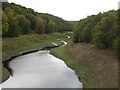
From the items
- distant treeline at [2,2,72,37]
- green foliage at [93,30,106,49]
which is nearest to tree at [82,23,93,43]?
green foliage at [93,30,106,49]

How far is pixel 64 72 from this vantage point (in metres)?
43.0

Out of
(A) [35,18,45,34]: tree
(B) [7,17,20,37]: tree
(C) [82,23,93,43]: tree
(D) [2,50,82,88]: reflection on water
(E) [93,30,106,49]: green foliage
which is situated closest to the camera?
(D) [2,50,82,88]: reflection on water

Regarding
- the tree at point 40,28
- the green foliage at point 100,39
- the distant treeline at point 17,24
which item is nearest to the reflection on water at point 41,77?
the green foliage at point 100,39

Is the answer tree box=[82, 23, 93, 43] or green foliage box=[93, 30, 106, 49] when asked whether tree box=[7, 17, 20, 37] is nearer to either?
tree box=[82, 23, 93, 43]

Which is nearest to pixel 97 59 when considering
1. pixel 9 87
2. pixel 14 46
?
pixel 9 87

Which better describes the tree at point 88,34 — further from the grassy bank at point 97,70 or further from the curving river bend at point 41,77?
the curving river bend at point 41,77

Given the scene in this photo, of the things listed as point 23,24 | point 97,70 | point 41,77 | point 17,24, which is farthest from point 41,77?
point 23,24

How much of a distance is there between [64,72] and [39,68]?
282 inches

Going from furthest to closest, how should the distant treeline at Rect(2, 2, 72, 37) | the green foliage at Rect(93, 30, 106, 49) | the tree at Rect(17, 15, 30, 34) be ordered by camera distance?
the tree at Rect(17, 15, 30, 34)
the distant treeline at Rect(2, 2, 72, 37)
the green foliage at Rect(93, 30, 106, 49)

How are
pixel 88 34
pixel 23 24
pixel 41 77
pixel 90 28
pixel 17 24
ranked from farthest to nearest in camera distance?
1. pixel 23 24
2. pixel 17 24
3. pixel 88 34
4. pixel 90 28
5. pixel 41 77

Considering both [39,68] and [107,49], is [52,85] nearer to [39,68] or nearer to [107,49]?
[39,68]

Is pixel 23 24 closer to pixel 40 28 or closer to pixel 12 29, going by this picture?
pixel 40 28

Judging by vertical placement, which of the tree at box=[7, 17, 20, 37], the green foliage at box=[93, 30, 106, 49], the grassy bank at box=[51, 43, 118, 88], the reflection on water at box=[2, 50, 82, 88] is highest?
the tree at box=[7, 17, 20, 37]

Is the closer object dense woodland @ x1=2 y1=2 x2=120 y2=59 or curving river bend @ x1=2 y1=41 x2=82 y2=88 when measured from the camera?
curving river bend @ x1=2 y1=41 x2=82 y2=88
